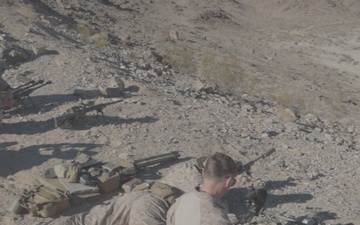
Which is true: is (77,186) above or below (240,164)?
below

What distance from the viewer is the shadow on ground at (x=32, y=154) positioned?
656 cm

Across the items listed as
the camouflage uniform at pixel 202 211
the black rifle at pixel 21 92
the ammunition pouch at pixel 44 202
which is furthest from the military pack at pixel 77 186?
the black rifle at pixel 21 92

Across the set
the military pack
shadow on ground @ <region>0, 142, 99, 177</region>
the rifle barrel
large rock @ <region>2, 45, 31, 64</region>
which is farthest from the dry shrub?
the military pack

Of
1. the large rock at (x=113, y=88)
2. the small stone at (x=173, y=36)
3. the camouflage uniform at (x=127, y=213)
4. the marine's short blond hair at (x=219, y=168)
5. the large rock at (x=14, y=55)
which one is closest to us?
the marine's short blond hair at (x=219, y=168)

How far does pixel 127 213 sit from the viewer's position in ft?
14.1

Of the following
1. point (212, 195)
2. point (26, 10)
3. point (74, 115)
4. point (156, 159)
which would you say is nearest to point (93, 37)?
point (26, 10)

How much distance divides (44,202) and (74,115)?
8.99 ft

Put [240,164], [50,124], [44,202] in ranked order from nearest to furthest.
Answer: [44,202] < [240,164] < [50,124]

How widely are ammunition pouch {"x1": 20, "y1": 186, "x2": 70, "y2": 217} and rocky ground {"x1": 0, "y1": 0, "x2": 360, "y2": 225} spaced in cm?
14

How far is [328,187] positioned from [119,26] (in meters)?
16.2

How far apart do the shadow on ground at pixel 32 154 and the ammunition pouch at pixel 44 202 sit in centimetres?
106

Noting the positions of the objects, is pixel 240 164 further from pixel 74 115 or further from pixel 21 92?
pixel 21 92

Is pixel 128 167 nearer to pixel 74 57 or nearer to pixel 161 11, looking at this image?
pixel 74 57

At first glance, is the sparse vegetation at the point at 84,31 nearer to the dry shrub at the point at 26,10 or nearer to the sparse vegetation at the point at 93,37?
the sparse vegetation at the point at 93,37
